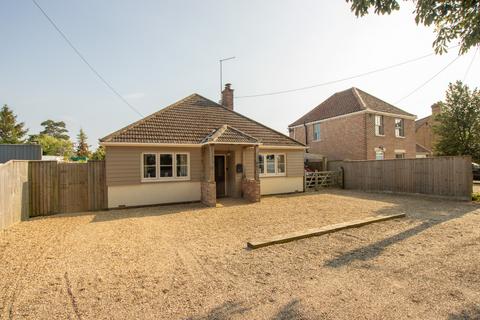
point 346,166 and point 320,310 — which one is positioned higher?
point 346,166

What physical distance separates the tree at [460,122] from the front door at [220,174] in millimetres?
14623

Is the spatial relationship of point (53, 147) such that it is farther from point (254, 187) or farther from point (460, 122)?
point (460, 122)

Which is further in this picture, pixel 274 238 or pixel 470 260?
pixel 274 238

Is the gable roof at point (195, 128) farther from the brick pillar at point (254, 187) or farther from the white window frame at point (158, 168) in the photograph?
the brick pillar at point (254, 187)

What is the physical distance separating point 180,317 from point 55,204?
10082mm

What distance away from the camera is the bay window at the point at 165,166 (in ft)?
39.5

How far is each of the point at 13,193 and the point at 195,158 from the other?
7.12m

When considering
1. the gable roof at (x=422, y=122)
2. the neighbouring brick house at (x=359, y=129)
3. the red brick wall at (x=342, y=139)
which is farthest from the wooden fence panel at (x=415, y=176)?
the gable roof at (x=422, y=122)

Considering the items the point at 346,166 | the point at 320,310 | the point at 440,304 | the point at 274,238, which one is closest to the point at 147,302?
the point at 320,310

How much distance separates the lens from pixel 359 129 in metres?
20.7

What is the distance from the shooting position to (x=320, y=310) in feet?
10.9

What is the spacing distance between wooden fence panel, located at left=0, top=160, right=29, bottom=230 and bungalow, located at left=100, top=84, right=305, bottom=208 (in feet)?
9.33

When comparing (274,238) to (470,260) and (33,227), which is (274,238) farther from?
(33,227)

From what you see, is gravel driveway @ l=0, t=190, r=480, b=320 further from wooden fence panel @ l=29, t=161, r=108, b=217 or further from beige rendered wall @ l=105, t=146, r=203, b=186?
beige rendered wall @ l=105, t=146, r=203, b=186
